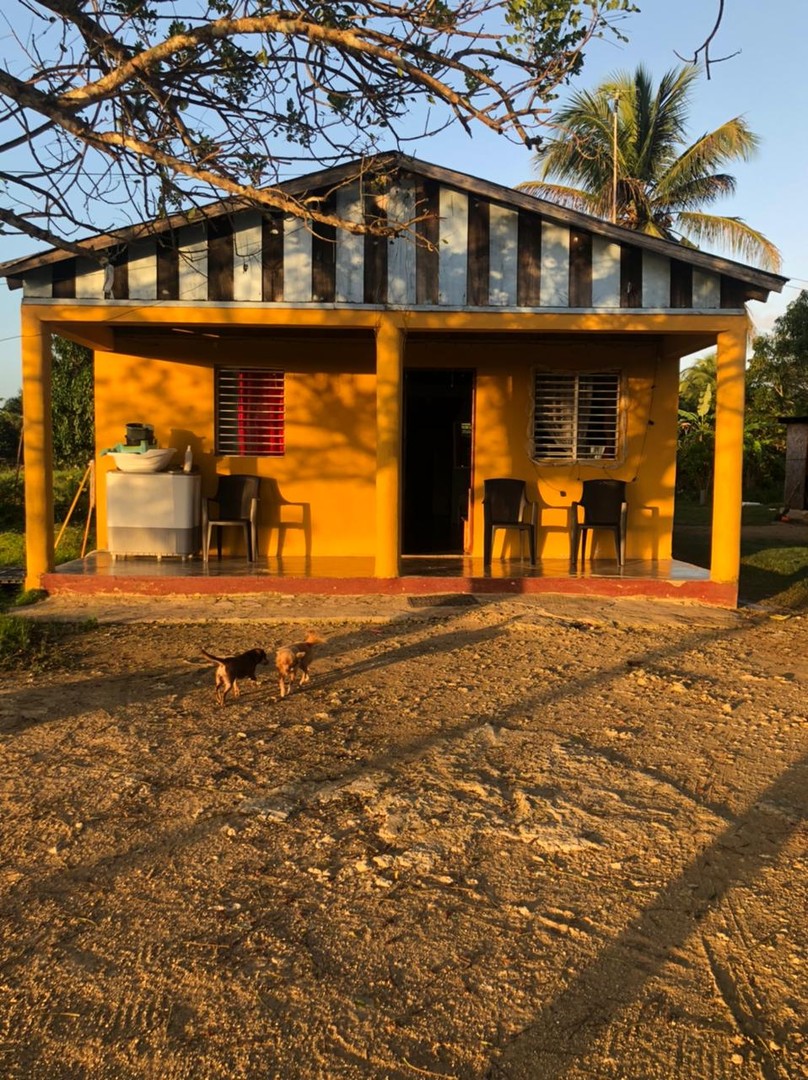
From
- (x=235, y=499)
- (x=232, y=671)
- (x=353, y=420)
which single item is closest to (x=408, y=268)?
(x=353, y=420)

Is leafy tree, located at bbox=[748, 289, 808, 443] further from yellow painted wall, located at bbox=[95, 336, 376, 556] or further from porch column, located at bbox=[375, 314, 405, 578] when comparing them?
Result: porch column, located at bbox=[375, 314, 405, 578]

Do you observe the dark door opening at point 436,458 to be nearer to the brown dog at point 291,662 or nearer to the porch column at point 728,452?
the porch column at point 728,452

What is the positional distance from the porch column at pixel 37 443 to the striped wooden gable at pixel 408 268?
0.40 meters

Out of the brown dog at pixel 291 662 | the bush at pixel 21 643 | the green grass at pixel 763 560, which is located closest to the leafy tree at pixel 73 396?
the green grass at pixel 763 560

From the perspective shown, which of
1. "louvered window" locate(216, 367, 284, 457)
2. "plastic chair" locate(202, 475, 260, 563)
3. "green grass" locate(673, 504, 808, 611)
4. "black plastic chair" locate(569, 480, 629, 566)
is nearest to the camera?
"green grass" locate(673, 504, 808, 611)

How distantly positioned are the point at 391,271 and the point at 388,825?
5.99 metres

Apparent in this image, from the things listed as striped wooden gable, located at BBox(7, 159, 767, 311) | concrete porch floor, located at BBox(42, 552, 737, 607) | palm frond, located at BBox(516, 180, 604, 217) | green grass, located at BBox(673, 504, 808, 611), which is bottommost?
green grass, located at BBox(673, 504, 808, 611)

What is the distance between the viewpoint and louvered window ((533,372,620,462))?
1048cm

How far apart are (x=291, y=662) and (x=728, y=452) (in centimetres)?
514

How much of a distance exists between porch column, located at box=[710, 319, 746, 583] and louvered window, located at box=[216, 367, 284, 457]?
16.1 ft

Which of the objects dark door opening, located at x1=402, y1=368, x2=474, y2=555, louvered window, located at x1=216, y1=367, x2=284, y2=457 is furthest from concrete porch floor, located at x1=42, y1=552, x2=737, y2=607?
dark door opening, located at x1=402, y1=368, x2=474, y2=555

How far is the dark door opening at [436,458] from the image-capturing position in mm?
10883

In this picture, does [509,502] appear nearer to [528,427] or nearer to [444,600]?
[528,427]

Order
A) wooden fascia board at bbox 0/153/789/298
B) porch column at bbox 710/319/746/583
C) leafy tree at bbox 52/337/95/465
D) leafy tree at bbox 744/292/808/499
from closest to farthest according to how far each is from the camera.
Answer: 1. wooden fascia board at bbox 0/153/789/298
2. porch column at bbox 710/319/746/583
3. leafy tree at bbox 52/337/95/465
4. leafy tree at bbox 744/292/808/499
